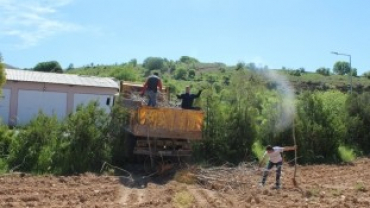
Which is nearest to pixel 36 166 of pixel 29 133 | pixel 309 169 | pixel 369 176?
pixel 29 133

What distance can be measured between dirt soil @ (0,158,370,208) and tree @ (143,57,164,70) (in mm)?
94709

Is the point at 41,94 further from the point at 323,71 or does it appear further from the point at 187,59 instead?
the point at 187,59

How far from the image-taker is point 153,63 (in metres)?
112

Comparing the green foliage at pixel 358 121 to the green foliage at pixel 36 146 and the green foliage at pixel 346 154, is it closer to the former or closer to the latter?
the green foliage at pixel 346 154

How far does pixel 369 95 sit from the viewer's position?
2439cm

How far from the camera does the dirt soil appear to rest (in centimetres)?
1080

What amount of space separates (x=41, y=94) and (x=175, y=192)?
22949 mm

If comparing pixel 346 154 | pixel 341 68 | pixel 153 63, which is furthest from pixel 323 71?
pixel 346 154

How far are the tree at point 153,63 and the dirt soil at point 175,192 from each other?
94.7 meters

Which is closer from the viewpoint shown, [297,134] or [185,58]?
[297,134]

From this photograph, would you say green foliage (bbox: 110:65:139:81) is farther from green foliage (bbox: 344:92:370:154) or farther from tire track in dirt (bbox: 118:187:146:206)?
tire track in dirt (bbox: 118:187:146:206)

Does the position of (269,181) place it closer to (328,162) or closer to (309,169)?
(309,169)

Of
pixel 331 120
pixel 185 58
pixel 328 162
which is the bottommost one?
pixel 328 162

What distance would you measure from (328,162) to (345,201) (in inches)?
338
